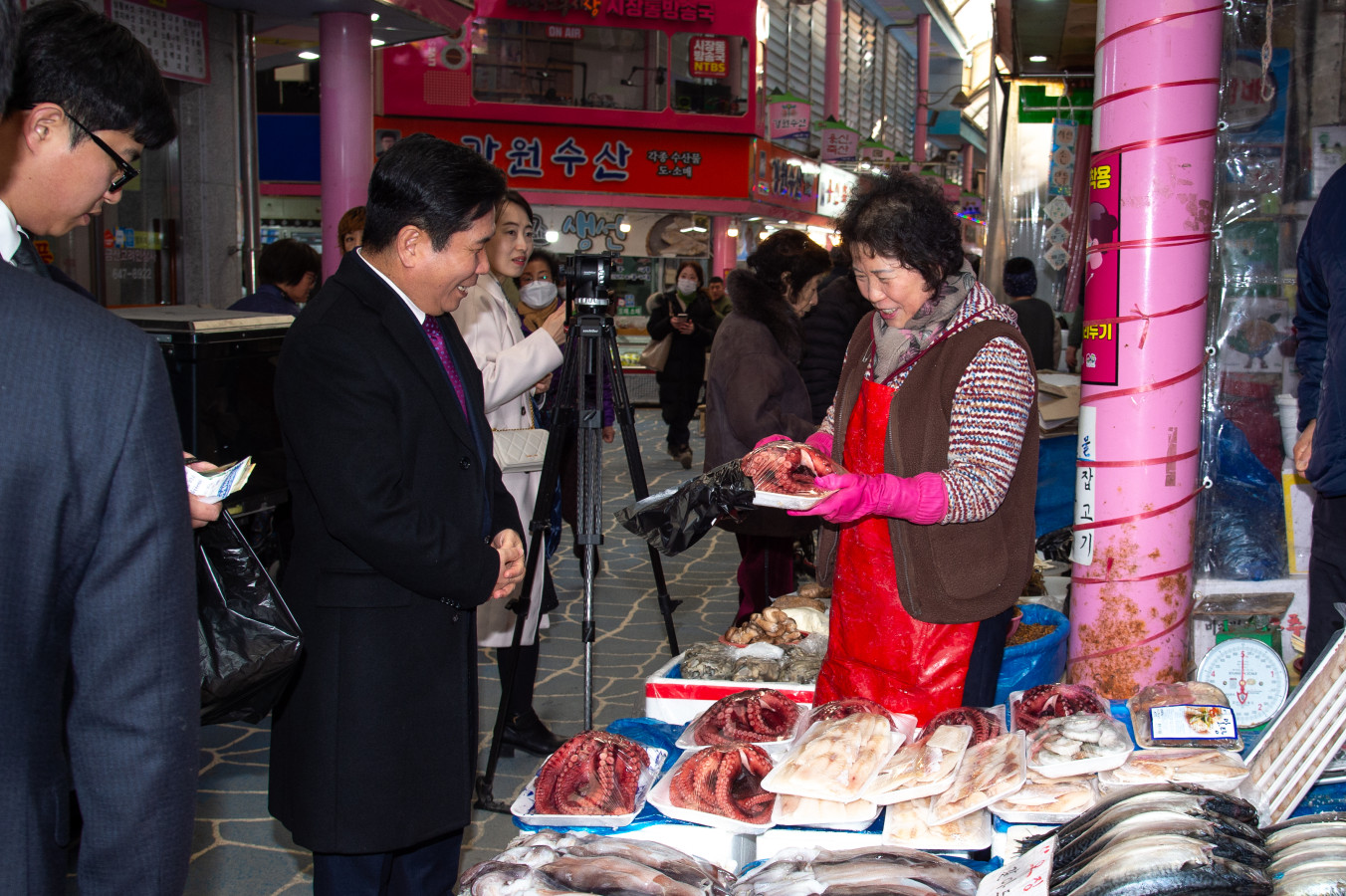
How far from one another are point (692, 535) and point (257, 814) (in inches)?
86.7

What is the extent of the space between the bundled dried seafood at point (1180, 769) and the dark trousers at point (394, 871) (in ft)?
4.71

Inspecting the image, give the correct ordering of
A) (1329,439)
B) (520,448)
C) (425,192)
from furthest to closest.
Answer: (520,448) → (1329,439) → (425,192)

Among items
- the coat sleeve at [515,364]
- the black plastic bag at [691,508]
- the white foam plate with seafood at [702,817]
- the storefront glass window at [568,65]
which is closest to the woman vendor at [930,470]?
the black plastic bag at [691,508]

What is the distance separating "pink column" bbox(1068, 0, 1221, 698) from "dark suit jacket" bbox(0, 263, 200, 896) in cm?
310

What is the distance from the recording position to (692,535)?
2.55 m

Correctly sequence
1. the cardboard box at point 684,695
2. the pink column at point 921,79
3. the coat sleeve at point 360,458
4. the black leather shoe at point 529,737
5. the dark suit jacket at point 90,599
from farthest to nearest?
the pink column at point 921,79 < the black leather shoe at point 529,737 < the cardboard box at point 684,695 < the coat sleeve at point 360,458 < the dark suit jacket at point 90,599

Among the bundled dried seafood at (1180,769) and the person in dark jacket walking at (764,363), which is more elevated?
the person in dark jacket walking at (764,363)

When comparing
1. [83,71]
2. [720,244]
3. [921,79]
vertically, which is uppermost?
[921,79]

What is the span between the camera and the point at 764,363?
15.8 feet

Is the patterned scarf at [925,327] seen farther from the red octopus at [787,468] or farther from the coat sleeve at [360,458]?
the coat sleeve at [360,458]

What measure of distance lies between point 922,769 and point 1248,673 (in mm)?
2175

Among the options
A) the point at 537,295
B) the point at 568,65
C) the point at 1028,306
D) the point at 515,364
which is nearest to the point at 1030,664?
the point at 515,364

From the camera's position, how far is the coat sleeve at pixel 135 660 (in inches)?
46.5

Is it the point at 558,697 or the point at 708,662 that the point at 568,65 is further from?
the point at 708,662
